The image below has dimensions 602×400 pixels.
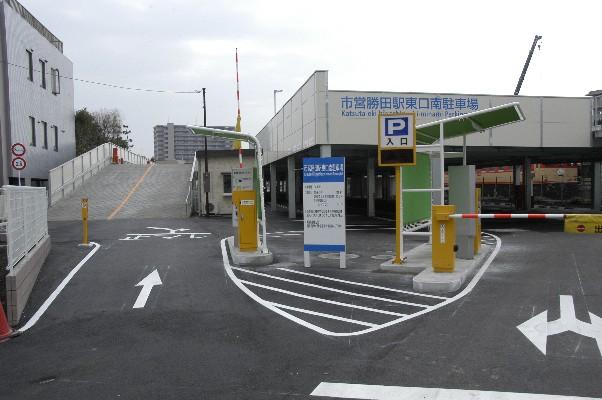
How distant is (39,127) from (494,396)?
31414 millimetres

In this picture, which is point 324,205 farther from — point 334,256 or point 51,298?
point 51,298

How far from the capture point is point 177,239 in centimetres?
1655

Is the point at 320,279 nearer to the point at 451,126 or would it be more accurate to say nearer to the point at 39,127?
the point at 451,126

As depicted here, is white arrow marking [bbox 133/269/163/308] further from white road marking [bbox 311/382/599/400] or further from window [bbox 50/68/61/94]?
window [bbox 50/68/61/94]

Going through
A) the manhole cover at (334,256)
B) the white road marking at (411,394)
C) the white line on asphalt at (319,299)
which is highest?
the manhole cover at (334,256)

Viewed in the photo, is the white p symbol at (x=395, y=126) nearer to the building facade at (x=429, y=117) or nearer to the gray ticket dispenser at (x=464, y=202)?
the gray ticket dispenser at (x=464, y=202)

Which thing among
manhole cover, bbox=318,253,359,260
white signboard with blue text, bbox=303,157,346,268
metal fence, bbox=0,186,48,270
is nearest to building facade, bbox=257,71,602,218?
manhole cover, bbox=318,253,359,260

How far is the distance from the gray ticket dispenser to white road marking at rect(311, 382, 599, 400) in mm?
6613

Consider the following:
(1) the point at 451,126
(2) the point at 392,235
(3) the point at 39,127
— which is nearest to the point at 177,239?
(2) the point at 392,235

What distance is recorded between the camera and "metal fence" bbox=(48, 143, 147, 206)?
91.2 ft

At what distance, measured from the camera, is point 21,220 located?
353 inches

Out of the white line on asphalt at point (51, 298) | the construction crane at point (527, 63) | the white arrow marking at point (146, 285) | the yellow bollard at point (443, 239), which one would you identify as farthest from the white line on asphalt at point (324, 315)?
the construction crane at point (527, 63)

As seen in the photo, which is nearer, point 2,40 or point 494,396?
point 494,396

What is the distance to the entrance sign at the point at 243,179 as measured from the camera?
1332 cm
